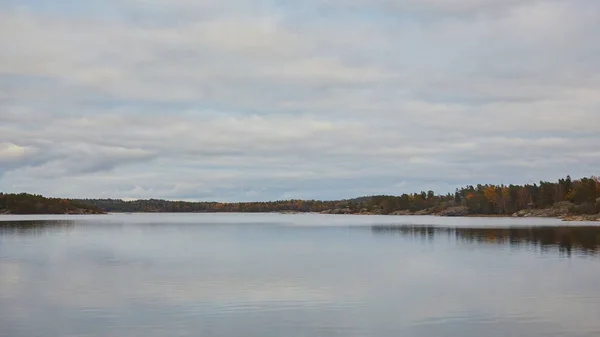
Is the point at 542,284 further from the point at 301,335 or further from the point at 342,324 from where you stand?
the point at 301,335

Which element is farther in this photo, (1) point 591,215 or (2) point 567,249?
(1) point 591,215

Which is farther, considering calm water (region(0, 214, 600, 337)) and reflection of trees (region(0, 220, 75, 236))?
reflection of trees (region(0, 220, 75, 236))

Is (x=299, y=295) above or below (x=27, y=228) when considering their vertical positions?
below

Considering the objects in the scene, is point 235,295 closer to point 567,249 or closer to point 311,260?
point 311,260

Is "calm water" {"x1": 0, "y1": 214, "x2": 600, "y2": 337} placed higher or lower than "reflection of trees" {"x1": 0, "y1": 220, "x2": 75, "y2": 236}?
lower

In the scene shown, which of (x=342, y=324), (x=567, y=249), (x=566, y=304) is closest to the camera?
(x=342, y=324)

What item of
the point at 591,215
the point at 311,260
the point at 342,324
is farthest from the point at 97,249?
the point at 591,215

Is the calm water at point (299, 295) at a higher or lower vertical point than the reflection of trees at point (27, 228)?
lower

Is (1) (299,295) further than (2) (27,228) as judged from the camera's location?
No

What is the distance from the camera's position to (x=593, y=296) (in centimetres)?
3822

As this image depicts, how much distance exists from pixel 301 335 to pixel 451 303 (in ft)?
38.3

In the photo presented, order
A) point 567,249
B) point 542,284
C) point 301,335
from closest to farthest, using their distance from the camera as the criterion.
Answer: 1. point 301,335
2. point 542,284
3. point 567,249

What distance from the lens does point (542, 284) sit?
144 ft

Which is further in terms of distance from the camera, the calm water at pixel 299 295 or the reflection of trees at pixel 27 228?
the reflection of trees at pixel 27 228
